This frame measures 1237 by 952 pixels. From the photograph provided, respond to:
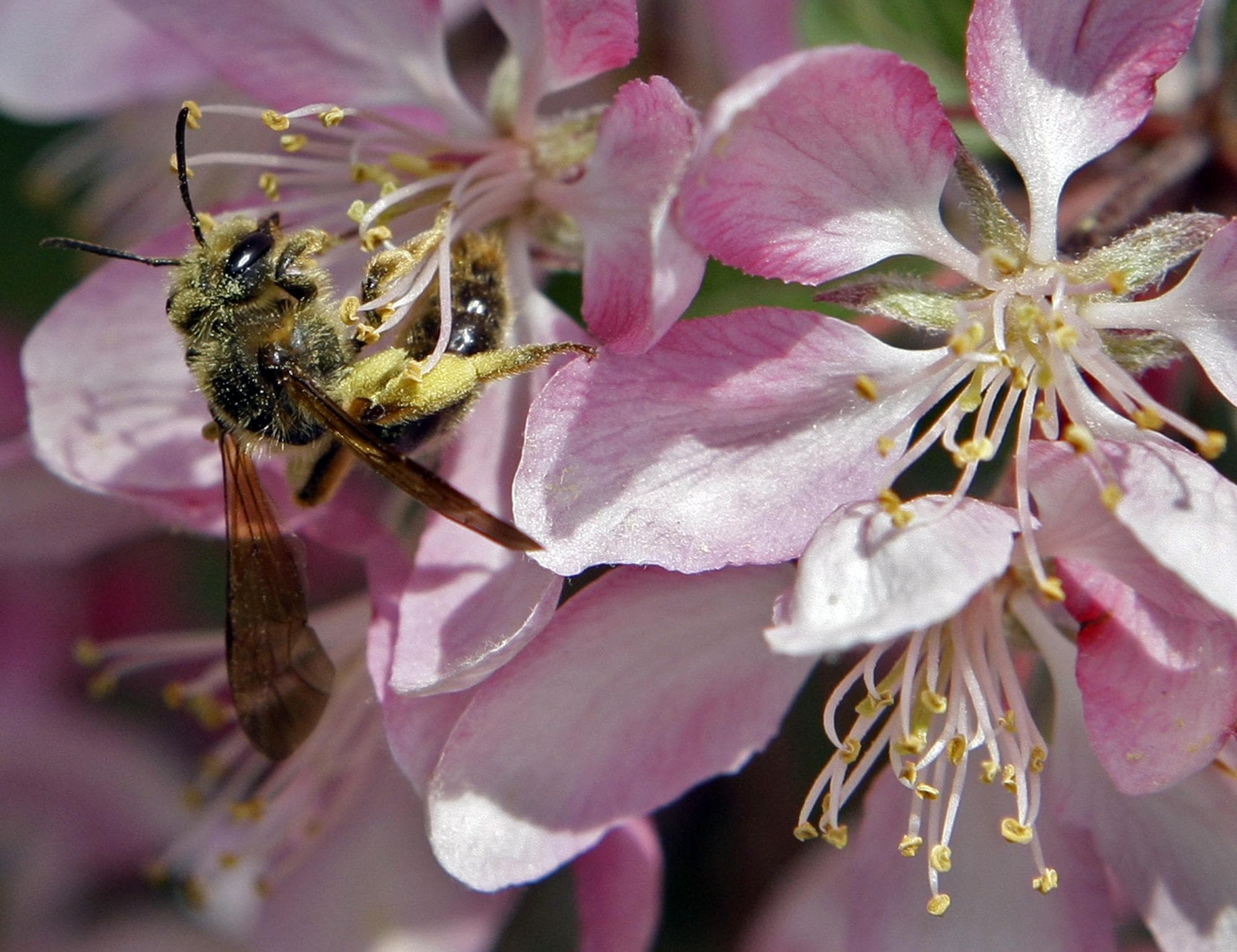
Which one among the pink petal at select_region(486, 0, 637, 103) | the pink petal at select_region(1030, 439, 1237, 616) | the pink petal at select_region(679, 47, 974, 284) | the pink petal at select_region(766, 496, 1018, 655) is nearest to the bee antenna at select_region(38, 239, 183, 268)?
the pink petal at select_region(486, 0, 637, 103)

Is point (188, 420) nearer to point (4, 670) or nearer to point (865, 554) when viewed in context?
point (865, 554)

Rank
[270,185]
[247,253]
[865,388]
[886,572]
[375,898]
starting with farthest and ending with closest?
[375,898], [270,185], [247,253], [865,388], [886,572]

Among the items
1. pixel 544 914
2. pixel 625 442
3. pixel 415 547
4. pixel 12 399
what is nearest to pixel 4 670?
pixel 12 399

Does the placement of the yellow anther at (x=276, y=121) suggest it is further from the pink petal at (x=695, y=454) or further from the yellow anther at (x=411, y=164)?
the pink petal at (x=695, y=454)

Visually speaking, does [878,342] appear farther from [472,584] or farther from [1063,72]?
[472,584]

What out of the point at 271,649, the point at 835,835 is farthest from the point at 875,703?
the point at 271,649

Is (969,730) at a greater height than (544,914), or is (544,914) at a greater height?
(969,730)

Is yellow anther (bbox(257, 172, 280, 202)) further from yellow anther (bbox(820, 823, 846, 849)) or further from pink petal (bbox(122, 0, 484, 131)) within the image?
yellow anther (bbox(820, 823, 846, 849))
